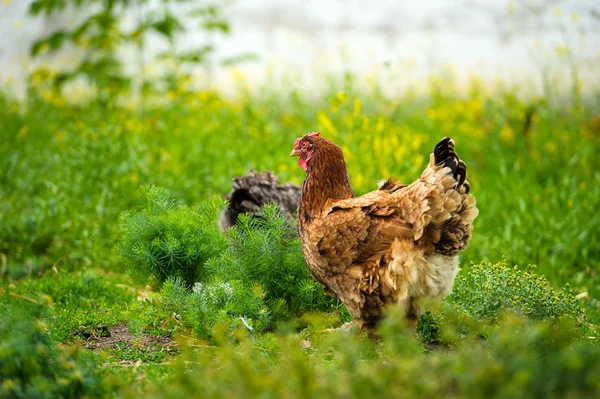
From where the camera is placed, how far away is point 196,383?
185cm

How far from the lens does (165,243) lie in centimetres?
321

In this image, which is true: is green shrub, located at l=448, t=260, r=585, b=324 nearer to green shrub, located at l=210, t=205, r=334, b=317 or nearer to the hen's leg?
the hen's leg

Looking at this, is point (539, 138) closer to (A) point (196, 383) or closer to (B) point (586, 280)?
(B) point (586, 280)

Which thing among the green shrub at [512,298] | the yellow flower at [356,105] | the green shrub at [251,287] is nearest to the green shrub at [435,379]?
the green shrub at [251,287]

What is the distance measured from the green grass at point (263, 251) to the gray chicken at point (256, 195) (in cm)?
27

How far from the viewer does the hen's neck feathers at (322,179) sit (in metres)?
3.23

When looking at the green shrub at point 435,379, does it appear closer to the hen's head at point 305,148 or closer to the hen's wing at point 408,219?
the hen's wing at point 408,219

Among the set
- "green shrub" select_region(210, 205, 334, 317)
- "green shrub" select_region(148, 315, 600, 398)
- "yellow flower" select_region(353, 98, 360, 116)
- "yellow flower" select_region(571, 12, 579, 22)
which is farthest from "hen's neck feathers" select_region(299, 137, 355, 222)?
"yellow flower" select_region(571, 12, 579, 22)

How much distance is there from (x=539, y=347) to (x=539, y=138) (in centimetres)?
462

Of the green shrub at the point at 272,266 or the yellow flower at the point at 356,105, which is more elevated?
the yellow flower at the point at 356,105

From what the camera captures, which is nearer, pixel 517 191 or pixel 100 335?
pixel 100 335

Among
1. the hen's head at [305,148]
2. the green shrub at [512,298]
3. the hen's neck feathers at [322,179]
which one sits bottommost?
the green shrub at [512,298]

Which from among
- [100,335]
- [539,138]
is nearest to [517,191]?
[539,138]

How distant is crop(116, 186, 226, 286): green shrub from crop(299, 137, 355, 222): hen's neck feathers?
1.81 ft
